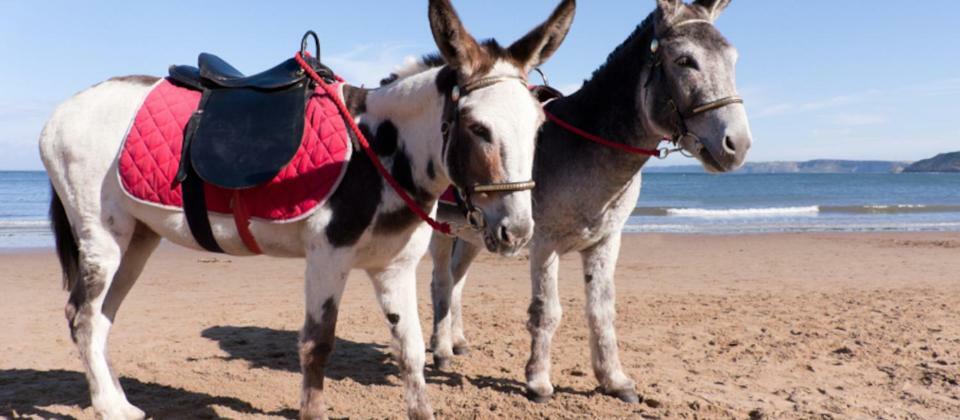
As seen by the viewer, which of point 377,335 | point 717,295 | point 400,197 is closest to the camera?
point 400,197

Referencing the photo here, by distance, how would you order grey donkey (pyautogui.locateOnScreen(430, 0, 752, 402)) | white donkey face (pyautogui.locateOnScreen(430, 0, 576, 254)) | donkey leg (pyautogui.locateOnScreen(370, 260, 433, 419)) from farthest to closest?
grey donkey (pyautogui.locateOnScreen(430, 0, 752, 402)) → donkey leg (pyautogui.locateOnScreen(370, 260, 433, 419)) → white donkey face (pyautogui.locateOnScreen(430, 0, 576, 254))

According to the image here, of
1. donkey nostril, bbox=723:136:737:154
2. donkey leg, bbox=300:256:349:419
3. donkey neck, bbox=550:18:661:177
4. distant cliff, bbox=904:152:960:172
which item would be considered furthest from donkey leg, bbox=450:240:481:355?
distant cliff, bbox=904:152:960:172

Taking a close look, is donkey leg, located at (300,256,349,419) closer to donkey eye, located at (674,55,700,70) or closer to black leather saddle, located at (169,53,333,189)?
black leather saddle, located at (169,53,333,189)

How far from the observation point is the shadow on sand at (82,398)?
Result: 14.2 ft

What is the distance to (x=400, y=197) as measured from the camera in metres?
3.25

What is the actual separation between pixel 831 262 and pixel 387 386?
10.3 metres

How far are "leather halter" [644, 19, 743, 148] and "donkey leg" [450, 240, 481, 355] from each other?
2.48 meters

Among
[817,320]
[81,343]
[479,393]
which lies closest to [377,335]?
[479,393]

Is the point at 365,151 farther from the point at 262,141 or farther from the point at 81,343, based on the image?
the point at 81,343

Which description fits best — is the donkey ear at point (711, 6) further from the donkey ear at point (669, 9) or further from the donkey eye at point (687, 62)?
the donkey eye at point (687, 62)

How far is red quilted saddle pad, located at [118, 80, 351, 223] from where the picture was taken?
327 centimetres

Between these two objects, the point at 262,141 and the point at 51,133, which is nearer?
the point at 262,141

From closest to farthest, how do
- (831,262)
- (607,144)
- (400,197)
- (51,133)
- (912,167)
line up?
(400,197) → (51,133) → (607,144) → (831,262) → (912,167)

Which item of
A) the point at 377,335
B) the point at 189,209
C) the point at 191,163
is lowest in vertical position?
the point at 377,335
